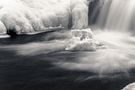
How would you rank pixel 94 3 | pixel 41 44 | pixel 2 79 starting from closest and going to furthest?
1. pixel 2 79
2. pixel 41 44
3. pixel 94 3

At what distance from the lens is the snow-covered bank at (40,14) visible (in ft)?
64.8

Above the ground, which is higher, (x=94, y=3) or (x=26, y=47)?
(x=94, y=3)

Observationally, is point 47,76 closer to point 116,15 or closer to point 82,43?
point 82,43

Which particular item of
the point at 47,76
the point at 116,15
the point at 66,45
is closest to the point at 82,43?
the point at 66,45

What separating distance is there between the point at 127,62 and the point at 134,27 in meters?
6.48

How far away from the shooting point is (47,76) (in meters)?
12.1

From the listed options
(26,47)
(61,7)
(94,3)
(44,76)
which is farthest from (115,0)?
(44,76)

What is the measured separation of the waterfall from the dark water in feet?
20.1

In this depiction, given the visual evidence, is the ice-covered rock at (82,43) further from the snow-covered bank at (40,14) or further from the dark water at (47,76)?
the snow-covered bank at (40,14)

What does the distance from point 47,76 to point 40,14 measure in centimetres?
918

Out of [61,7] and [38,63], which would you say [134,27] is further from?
[38,63]

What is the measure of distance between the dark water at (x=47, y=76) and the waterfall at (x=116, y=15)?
6.12m

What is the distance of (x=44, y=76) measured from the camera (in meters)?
12.1

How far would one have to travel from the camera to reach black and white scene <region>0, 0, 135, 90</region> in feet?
38.3
